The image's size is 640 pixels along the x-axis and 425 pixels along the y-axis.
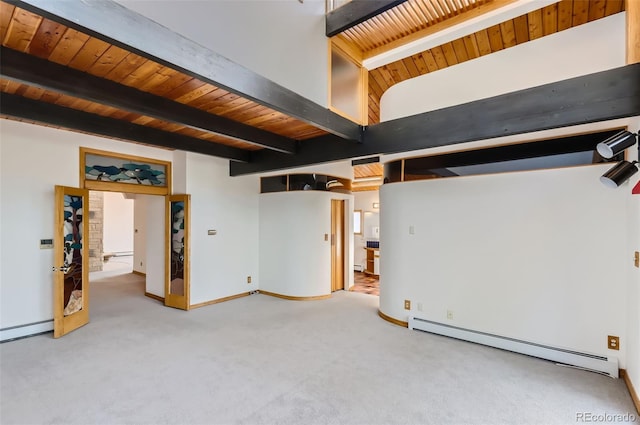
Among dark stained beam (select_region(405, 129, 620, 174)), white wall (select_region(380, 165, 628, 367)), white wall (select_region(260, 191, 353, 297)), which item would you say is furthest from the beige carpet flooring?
dark stained beam (select_region(405, 129, 620, 174))

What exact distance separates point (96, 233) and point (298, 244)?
290 inches

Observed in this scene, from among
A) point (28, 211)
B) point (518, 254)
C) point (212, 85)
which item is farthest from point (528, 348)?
point (28, 211)

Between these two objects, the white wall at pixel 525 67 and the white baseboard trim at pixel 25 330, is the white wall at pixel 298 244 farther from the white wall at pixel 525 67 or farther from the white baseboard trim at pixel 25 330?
the white baseboard trim at pixel 25 330

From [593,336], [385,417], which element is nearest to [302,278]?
[385,417]

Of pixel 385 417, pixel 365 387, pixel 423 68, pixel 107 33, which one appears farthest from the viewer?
pixel 423 68

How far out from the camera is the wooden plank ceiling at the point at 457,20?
3.76 m

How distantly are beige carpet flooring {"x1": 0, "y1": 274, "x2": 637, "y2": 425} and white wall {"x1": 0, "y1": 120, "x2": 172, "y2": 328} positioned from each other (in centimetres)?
49

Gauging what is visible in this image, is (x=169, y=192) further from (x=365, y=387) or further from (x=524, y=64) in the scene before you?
(x=524, y=64)

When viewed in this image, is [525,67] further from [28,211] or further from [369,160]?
[28,211]

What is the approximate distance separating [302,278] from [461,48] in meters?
5.00

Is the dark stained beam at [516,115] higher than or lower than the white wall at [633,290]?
higher

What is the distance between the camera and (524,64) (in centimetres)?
310

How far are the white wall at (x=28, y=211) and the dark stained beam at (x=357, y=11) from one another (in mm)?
4186

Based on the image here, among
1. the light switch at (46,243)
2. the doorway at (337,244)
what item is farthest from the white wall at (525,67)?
the light switch at (46,243)
